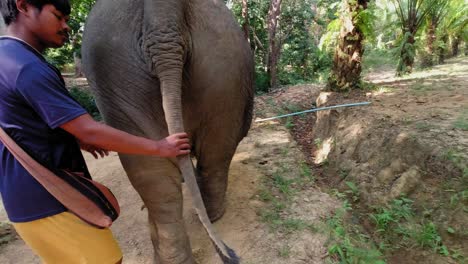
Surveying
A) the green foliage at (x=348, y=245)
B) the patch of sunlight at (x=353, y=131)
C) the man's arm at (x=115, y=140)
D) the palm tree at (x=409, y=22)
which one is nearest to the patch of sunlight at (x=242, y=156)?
the patch of sunlight at (x=353, y=131)

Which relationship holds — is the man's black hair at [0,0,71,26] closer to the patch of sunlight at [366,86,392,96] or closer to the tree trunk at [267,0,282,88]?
the patch of sunlight at [366,86,392,96]

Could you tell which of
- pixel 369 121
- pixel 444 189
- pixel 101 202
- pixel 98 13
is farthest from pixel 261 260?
pixel 369 121

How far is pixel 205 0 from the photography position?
2623 mm

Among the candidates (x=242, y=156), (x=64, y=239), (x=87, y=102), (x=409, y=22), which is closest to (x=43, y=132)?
(x=64, y=239)

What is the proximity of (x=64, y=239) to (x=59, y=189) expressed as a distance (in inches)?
9.6

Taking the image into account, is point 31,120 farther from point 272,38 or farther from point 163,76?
point 272,38

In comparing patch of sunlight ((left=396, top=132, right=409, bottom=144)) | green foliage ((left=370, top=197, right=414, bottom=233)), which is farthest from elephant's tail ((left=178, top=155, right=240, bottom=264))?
patch of sunlight ((left=396, top=132, right=409, bottom=144))

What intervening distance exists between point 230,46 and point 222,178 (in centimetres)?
129

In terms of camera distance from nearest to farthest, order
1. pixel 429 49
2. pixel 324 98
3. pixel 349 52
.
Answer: pixel 349 52, pixel 324 98, pixel 429 49

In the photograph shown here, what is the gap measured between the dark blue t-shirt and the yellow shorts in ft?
0.16

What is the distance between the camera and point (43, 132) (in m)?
1.59

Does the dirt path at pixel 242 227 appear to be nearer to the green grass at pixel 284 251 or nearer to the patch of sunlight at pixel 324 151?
the green grass at pixel 284 251

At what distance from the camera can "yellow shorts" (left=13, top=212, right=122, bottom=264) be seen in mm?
1662

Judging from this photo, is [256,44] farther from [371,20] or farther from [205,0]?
[205,0]
